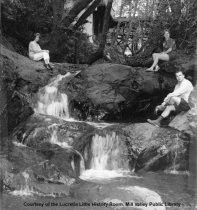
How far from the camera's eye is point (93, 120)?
11.6m

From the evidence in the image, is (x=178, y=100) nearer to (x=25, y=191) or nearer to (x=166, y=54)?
(x=166, y=54)

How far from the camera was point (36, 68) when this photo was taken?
12781mm

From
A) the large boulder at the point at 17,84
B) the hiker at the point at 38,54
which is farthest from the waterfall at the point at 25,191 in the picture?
the hiker at the point at 38,54

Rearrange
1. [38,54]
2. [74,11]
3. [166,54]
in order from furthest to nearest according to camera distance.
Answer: [74,11], [38,54], [166,54]

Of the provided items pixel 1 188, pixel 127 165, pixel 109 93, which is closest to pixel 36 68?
pixel 109 93

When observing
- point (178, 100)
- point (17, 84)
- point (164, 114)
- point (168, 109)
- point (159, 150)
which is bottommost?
point (159, 150)

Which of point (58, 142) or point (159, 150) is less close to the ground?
point (58, 142)

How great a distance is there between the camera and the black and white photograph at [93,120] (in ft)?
23.6

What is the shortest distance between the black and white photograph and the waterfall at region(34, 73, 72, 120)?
0.11 ft

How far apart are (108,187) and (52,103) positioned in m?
4.81

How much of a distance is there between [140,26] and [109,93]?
6179 mm

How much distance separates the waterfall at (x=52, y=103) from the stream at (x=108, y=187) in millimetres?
1445

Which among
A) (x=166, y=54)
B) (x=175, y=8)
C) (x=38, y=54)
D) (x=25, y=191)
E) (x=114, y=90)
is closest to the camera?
(x=25, y=191)

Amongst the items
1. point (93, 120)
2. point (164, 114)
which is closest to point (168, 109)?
point (164, 114)
